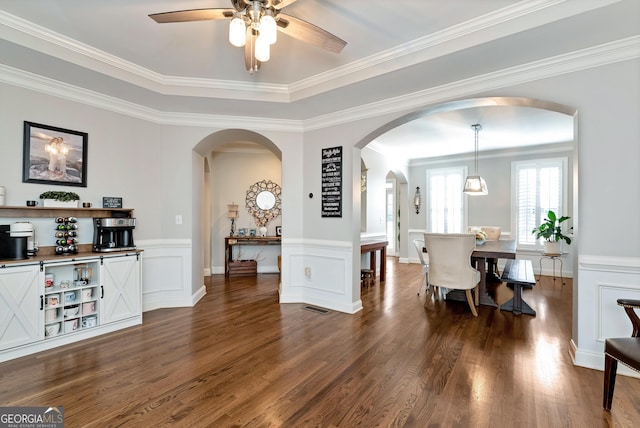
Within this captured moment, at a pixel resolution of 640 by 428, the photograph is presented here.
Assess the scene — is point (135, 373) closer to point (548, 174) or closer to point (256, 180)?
point (256, 180)

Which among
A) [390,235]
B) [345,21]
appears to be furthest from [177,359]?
[390,235]

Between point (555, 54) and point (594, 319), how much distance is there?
7.24ft

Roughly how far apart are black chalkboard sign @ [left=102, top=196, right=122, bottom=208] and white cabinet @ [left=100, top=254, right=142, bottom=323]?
65 cm

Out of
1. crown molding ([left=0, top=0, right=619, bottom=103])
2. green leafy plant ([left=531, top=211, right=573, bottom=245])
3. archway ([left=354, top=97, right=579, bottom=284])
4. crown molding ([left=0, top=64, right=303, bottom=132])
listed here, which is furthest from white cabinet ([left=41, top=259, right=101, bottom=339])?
green leafy plant ([left=531, top=211, right=573, bottom=245])

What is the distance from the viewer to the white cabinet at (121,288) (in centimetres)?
302

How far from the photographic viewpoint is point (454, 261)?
3.64 metres

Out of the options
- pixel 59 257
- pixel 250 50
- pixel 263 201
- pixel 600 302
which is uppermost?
pixel 250 50

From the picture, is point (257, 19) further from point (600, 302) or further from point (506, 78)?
point (600, 302)

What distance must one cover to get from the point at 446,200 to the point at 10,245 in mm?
7533

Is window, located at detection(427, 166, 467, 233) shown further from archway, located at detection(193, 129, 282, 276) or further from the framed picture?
the framed picture

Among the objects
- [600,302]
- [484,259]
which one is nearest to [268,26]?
[600,302]

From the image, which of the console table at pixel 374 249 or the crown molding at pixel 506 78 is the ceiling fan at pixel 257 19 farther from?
the console table at pixel 374 249

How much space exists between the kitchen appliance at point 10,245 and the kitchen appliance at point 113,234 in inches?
23.5

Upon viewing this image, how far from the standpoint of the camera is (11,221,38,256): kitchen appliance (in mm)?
2580
